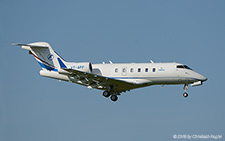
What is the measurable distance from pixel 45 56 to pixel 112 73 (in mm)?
7063

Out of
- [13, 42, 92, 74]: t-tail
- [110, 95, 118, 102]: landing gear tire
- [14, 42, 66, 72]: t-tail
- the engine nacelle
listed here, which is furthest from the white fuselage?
[14, 42, 66, 72]: t-tail

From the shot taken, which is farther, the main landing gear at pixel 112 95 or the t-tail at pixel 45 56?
the t-tail at pixel 45 56

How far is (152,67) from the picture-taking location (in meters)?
35.5

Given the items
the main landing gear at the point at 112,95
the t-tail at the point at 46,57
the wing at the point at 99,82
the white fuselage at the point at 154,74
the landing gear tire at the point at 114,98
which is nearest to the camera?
the wing at the point at 99,82

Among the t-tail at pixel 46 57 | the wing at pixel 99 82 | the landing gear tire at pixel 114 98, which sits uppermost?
the t-tail at pixel 46 57

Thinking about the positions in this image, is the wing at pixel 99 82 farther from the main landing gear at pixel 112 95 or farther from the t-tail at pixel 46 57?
the t-tail at pixel 46 57

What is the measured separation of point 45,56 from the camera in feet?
127

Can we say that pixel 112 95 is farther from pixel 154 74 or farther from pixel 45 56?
pixel 45 56

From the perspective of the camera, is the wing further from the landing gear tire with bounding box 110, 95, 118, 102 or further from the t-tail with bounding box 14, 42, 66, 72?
the t-tail with bounding box 14, 42, 66, 72

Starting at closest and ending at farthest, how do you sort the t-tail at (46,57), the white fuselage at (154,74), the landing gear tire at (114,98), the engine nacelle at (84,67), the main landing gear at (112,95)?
the white fuselage at (154,74) → the engine nacelle at (84,67) → the main landing gear at (112,95) → the landing gear tire at (114,98) → the t-tail at (46,57)

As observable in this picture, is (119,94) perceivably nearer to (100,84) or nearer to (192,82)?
(100,84)

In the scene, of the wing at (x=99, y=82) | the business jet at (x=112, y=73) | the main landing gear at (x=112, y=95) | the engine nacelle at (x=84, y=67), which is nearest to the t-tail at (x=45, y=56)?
the business jet at (x=112, y=73)

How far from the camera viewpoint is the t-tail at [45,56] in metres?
38.2

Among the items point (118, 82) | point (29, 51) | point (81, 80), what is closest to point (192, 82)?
point (118, 82)
